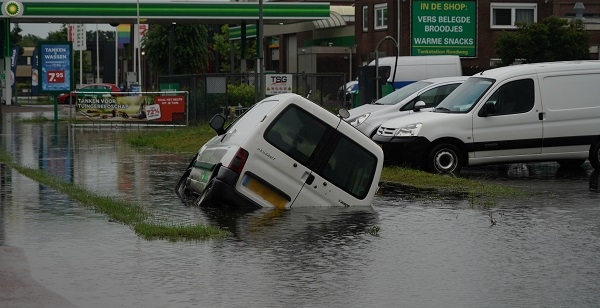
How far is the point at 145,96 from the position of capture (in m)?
39.4

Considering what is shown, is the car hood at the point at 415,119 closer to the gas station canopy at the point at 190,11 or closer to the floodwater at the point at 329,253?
the floodwater at the point at 329,253

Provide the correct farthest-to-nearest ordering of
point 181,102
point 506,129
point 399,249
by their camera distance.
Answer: point 181,102
point 506,129
point 399,249

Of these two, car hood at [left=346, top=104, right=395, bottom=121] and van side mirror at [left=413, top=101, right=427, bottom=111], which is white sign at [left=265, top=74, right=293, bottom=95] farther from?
van side mirror at [left=413, top=101, right=427, bottom=111]

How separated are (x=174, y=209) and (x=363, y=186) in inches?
95.3

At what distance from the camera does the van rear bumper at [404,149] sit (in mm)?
20047

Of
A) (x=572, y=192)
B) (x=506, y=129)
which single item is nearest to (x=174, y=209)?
(x=572, y=192)

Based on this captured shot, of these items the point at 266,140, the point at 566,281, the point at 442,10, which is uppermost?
the point at 442,10

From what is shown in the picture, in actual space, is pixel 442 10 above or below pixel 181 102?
above

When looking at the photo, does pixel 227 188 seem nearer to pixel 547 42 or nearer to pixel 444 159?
pixel 444 159

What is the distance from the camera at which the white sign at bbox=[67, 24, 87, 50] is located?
86000 millimetres

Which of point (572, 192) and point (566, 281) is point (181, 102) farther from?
point (566, 281)

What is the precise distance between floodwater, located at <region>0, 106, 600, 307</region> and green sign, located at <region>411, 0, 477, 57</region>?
110ft

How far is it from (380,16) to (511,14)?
798 centimetres

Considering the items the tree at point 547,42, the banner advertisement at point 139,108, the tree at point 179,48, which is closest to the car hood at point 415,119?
the banner advertisement at point 139,108
